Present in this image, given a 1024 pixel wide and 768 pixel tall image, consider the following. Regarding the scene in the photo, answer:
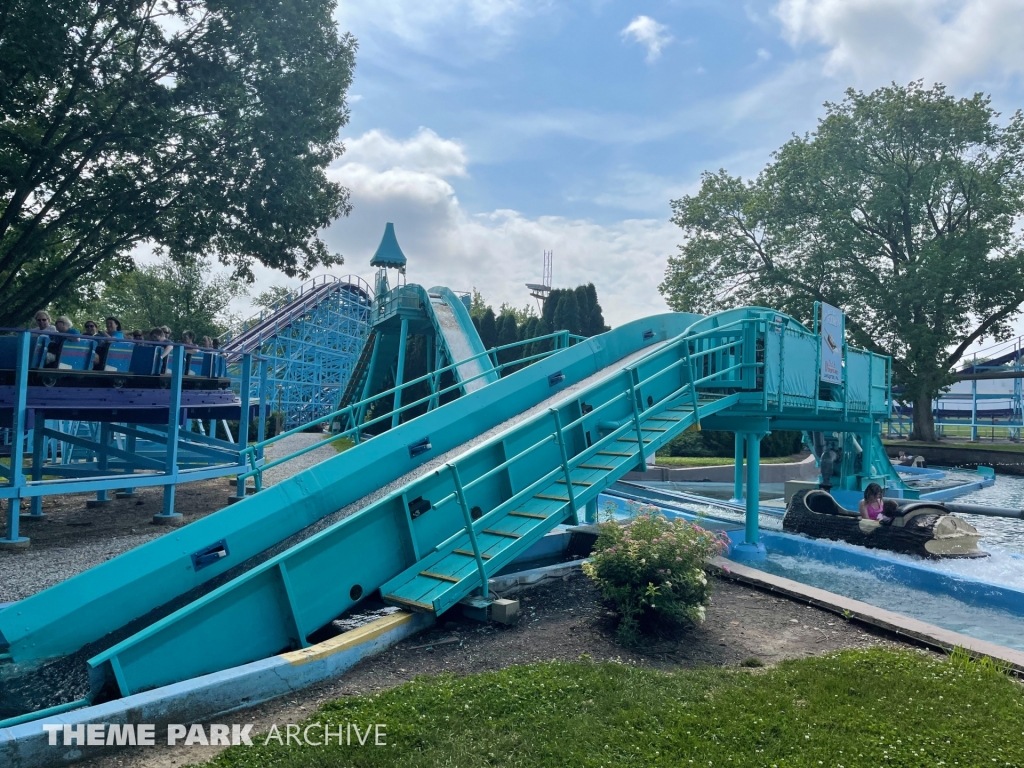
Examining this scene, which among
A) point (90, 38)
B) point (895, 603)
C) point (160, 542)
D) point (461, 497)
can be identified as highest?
point (90, 38)

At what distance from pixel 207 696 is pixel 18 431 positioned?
6288mm

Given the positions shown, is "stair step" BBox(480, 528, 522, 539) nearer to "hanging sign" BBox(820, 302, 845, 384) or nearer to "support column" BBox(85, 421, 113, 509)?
"support column" BBox(85, 421, 113, 509)

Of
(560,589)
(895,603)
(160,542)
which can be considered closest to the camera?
(160,542)

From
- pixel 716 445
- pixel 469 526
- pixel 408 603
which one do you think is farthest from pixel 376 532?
pixel 716 445

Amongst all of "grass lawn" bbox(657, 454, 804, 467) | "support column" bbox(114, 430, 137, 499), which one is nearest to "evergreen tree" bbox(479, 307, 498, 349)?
"grass lawn" bbox(657, 454, 804, 467)

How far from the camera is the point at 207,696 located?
423 centimetres

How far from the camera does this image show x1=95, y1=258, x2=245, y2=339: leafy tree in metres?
→ 42.7

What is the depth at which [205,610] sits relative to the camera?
16.2 feet

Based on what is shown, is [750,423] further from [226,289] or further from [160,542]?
[226,289]

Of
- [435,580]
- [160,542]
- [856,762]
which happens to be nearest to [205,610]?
[160,542]

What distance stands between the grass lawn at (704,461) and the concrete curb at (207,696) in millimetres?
20694

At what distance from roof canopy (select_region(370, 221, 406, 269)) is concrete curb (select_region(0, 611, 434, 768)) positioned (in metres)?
34.3

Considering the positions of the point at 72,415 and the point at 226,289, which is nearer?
the point at 72,415

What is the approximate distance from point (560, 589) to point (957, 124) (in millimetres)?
33600
